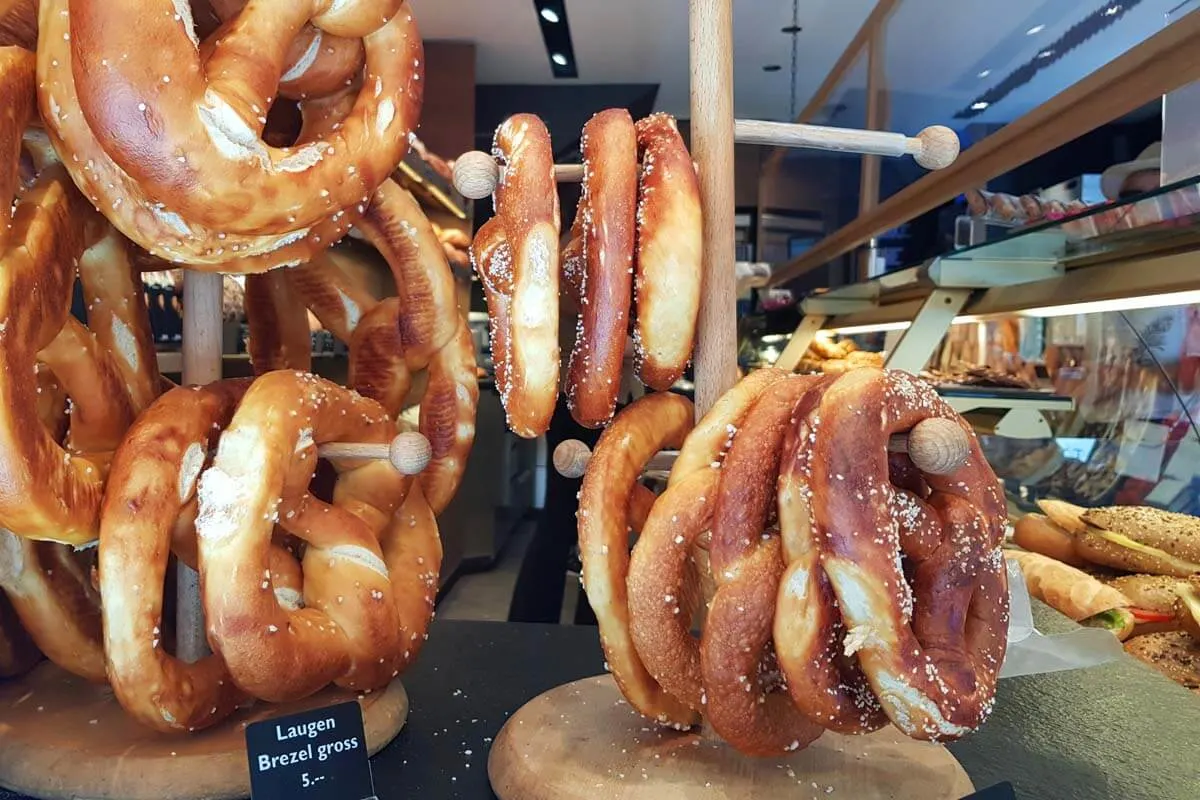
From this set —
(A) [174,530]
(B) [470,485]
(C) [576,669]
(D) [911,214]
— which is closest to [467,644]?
(C) [576,669]

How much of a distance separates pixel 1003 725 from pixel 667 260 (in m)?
0.80

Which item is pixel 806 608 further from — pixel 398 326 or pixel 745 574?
pixel 398 326

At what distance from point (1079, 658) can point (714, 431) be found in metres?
0.61

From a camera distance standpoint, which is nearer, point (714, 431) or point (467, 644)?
point (714, 431)

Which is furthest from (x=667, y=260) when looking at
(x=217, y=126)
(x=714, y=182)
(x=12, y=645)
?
(x=12, y=645)

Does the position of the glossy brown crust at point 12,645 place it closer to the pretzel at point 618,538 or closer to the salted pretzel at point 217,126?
the salted pretzel at point 217,126

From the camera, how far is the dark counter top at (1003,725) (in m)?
0.98

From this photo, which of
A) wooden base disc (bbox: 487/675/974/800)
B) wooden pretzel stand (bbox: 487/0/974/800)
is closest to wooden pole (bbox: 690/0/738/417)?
wooden pretzel stand (bbox: 487/0/974/800)

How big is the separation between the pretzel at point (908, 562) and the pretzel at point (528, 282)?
265 mm

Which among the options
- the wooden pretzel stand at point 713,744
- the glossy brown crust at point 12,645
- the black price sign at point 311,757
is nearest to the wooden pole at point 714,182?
the wooden pretzel stand at point 713,744

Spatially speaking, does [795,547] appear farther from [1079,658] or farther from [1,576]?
[1,576]

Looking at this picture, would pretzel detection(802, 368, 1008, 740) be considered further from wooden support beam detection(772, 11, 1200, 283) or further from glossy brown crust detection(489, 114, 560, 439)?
wooden support beam detection(772, 11, 1200, 283)

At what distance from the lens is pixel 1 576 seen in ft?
3.20

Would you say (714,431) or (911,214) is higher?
(911,214)
